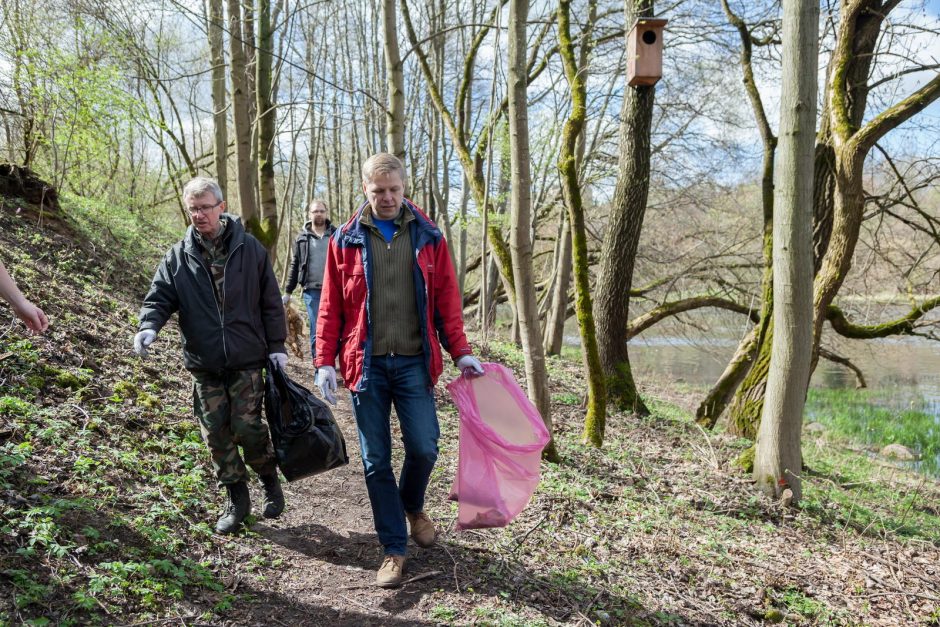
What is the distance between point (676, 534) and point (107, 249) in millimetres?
7448

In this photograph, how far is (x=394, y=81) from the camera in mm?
5926

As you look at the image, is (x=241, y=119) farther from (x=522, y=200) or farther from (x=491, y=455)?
(x=491, y=455)

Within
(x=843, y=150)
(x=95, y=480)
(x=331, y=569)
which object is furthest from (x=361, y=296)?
(x=843, y=150)

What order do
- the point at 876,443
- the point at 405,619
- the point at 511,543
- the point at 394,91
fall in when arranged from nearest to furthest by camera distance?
the point at 405,619 < the point at 511,543 < the point at 394,91 < the point at 876,443

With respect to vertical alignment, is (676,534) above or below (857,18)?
below

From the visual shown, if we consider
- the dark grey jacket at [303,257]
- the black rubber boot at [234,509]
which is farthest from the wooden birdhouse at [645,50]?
the black rubber boot at [234,509]

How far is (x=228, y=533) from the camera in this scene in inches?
128

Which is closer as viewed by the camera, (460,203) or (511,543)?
(511,543)

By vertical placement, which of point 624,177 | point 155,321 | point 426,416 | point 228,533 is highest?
point 624,177

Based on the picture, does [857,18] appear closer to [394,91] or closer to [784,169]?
[784,169]

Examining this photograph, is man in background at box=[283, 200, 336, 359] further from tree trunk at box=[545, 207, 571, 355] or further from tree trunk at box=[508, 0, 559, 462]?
tree trunk at box=[545, 207, 571, 355]

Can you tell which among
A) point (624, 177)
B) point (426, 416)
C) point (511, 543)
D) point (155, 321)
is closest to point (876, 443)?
point (624, 177)

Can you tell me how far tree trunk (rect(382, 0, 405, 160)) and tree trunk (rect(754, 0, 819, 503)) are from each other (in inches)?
127

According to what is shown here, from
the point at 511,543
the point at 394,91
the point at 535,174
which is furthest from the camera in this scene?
the point at 535,174
